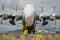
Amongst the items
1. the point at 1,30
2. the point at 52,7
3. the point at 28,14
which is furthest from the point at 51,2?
the point at 1,30

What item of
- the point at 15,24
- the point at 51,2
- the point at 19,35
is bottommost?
the point at 19,35

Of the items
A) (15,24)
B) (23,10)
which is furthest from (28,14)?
(15,24)

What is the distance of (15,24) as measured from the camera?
11.9ft

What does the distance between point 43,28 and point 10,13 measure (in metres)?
0.92

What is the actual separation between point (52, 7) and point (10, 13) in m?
1.10

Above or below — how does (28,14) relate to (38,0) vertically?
below

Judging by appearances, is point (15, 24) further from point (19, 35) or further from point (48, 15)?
point (48, 15)

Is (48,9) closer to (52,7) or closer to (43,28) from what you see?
(52,7)

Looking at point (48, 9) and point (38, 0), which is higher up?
point (38, 0)

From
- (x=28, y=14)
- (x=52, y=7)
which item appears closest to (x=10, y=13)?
(x=28, y=14)

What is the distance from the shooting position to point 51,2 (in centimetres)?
369

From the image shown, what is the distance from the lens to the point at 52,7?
369 centimetres

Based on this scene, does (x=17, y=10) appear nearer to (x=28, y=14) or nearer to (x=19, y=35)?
(x=28, y=14)

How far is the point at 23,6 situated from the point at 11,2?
33 cm
